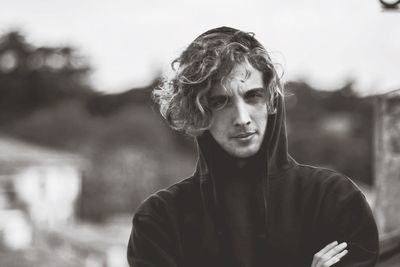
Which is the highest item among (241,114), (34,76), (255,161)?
(34,76)

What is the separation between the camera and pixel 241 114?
1808 mm

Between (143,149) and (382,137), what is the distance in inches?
886

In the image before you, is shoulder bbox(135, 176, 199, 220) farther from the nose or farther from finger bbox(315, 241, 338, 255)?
finger bbox(315, 241, 338, 255)

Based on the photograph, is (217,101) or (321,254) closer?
(321,254)

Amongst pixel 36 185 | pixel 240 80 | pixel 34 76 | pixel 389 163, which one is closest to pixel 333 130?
pixel 36 185

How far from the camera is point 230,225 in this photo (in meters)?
1.89

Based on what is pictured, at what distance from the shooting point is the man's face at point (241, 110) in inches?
71.7

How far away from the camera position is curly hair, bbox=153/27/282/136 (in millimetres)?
1845

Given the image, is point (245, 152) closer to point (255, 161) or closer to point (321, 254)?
point (255, 161)

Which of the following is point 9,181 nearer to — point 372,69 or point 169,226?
point 169,226

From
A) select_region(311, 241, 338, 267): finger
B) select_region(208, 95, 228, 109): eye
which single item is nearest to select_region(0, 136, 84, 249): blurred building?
select_region(208, 95, 228, 109): eye

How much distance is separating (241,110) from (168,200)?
0.40 meters

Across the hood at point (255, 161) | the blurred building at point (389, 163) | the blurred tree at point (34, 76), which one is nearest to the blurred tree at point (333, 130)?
the blurred tree at point (34, 76)

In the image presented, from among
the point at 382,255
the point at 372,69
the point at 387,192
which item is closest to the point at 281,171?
the point at 382,255
